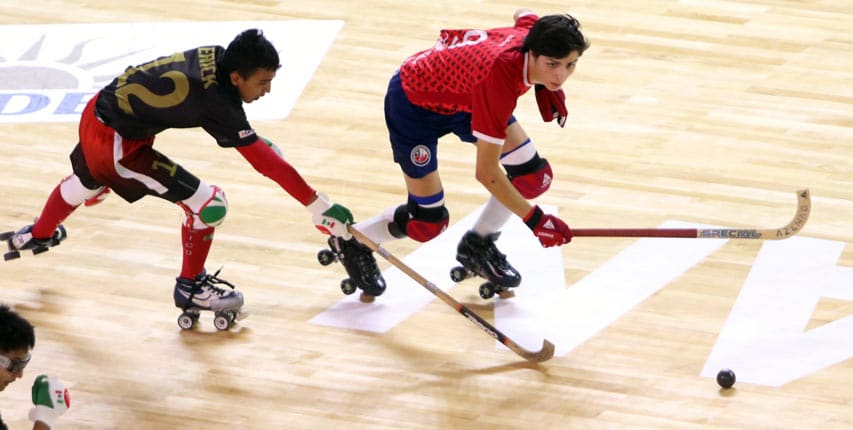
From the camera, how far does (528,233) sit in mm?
7254

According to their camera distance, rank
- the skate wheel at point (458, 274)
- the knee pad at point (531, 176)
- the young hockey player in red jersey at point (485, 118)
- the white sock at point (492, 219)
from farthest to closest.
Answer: the skate wheel at point (458, 274) → the white sock at point (492, 219) → the knee pad at point (531, 176) → the young hockey player in red jersey at point (485, 118)

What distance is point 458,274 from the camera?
6625 millimetres

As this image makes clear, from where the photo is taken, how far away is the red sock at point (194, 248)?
20.3ft

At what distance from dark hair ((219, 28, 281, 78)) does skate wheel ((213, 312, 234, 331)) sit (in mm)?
1127

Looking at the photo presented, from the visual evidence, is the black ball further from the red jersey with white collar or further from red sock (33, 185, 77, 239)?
red sock (33, 185, 77, 239)

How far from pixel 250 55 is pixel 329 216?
0.83 m

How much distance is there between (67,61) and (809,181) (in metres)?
4.74

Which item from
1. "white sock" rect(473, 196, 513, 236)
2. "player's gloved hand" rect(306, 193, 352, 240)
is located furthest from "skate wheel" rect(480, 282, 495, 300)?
"player's gloved hand" rect(306, 193, 352, 240)

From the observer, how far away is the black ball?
5703 mm

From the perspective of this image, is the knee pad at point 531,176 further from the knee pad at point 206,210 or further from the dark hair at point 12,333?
the dark hair at point 12,333

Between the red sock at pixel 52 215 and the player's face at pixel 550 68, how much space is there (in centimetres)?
234

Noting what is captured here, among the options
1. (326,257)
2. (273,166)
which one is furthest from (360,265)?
(273,166)

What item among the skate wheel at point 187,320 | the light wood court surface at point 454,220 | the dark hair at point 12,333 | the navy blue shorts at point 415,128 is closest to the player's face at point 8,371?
the dark hair at point 12,333

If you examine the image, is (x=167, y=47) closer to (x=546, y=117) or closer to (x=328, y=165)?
(x=328, y=165)
